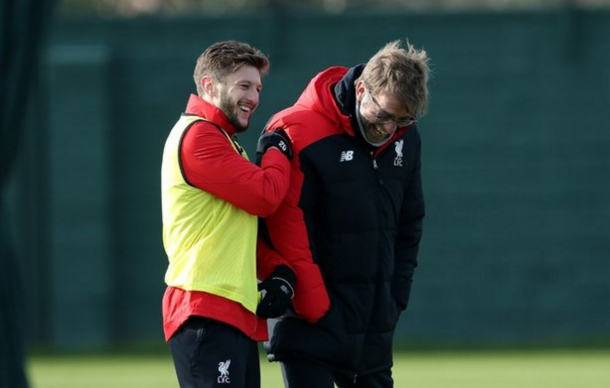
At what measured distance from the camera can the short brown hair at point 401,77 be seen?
5098mm

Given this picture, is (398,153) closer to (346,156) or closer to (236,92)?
(346,156)

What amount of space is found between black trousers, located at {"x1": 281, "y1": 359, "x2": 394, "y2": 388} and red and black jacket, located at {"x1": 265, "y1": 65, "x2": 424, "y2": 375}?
4 cm

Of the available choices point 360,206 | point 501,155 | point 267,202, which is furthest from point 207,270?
point 501,155

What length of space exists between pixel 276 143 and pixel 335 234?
42cm

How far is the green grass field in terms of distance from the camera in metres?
10.9

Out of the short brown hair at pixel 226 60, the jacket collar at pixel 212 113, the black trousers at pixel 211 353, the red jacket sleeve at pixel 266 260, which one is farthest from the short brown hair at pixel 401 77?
the black trousers at pixel 211 353

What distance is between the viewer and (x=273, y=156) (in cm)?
521

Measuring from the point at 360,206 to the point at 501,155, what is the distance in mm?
9558

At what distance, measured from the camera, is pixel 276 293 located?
5141 mm

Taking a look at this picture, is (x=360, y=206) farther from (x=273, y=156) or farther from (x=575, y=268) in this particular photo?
(x=575, y=268)

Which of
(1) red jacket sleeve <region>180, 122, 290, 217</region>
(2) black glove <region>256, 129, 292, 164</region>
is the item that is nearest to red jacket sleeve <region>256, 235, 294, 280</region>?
(1) red jacket sleeve <region>180, 122, 290, 217</region>

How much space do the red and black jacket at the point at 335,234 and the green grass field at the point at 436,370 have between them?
5.29 m

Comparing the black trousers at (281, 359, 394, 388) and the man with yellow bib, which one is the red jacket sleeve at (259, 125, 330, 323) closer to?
the man with yellow bib

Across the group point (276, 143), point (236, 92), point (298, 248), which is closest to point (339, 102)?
point (276, 143)
